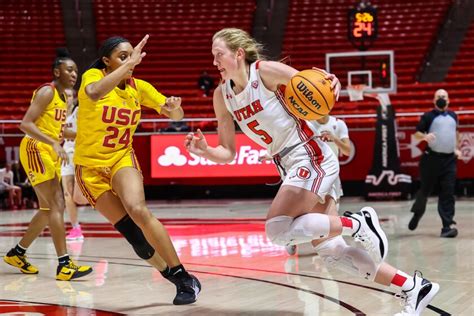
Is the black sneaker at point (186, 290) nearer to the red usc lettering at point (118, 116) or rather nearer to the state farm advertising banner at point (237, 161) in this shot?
the red usc lettering at point (118, 116)

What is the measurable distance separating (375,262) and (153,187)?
12.4 m

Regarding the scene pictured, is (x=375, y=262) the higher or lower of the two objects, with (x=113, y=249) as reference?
higher

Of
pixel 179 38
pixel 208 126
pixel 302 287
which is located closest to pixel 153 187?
pixel 208 126

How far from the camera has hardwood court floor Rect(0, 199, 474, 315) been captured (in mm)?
4969

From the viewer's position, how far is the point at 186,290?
5.04m

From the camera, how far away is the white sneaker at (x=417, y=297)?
4.41m

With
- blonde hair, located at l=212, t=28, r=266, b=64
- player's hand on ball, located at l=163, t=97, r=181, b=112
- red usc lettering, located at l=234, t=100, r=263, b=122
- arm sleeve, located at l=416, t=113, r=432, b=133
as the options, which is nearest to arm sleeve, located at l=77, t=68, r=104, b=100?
player's hand on ball, located at l=163, t=97, r=181, b=112

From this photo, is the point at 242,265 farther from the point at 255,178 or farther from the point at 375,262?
the point at 255,178

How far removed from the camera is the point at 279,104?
15.2ft

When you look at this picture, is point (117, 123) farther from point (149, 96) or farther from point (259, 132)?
point (259, 132)

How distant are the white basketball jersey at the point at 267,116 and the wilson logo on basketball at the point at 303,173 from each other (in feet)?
0.55

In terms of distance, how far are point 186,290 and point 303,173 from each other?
45.1 inches

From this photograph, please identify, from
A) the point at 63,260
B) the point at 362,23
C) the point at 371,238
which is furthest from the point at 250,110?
the point at 362,23

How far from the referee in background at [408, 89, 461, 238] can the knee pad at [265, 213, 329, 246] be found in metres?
4.70
